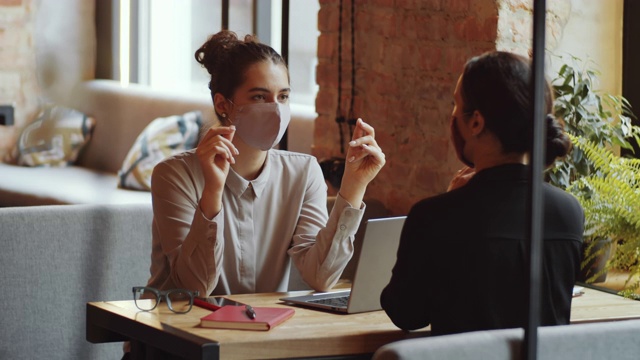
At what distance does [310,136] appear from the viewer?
4375 millimetres

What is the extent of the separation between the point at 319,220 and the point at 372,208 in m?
0.94

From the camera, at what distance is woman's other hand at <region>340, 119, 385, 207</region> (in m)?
2.35

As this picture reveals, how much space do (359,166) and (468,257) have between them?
0.58 metres

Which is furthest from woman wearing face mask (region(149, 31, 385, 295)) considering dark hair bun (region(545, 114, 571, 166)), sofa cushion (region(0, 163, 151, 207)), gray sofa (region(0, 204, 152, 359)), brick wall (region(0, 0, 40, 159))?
brick wall (region(0, 0, 40, 159))

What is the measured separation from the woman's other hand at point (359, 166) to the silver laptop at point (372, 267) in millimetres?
245

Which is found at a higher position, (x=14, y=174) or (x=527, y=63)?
(x=527, y=63)

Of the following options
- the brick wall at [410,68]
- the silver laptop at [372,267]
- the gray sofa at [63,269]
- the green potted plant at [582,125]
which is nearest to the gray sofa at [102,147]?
the brick wall at [410,68]

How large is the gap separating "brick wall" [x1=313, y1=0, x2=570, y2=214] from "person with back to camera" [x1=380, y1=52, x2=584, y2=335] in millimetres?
1176

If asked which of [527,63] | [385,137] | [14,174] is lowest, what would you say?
[14,174]

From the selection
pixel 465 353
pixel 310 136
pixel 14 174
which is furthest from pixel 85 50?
pixel 465 353

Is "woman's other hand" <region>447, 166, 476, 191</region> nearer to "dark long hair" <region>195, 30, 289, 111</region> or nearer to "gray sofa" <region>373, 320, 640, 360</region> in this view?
"dark long hair" <region>195, 30, 289, 111</region>

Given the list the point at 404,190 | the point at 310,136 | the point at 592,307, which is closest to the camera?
the point at 592,307

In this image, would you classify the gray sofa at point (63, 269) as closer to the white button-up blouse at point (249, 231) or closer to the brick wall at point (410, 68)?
the white button-up blouse at point (249, 231)

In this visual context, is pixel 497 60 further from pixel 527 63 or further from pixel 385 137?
pixel 385 137
